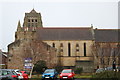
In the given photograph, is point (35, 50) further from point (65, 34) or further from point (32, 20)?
point (32, 20)

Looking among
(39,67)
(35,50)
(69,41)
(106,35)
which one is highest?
(106,35)

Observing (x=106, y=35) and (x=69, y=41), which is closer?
(x=69, y=41)

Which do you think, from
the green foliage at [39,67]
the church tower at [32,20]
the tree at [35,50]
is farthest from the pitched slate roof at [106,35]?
the green foliage at [39,67]

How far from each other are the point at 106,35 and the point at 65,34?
46.4 ft

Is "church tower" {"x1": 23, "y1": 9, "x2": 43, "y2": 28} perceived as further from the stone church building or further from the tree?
the tree

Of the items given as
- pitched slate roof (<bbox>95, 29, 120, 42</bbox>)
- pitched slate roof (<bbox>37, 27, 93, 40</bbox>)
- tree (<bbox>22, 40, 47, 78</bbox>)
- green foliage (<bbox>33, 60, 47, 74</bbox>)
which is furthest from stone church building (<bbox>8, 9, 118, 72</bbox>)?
green foliage (<bbox>33, 60, 47, 74</bbox>)

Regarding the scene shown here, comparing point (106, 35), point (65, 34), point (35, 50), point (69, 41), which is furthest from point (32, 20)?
point (35, 50)

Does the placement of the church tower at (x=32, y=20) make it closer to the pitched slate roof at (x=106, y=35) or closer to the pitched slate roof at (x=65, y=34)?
the pitched slate roof at (x=65, y=34)

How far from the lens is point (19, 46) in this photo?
7250 cm

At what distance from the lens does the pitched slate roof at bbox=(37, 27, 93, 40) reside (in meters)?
84.2

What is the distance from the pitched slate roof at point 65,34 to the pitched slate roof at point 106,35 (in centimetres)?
356

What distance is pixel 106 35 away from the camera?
88.1 meters

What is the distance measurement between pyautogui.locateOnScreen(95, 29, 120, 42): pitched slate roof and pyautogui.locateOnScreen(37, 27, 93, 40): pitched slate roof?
3.56 m

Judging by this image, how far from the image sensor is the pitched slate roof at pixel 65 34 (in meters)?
84.2
